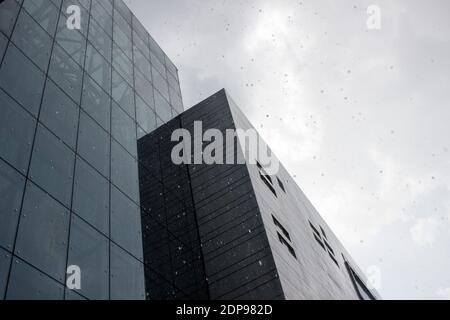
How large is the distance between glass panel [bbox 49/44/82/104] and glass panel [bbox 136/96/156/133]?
343cm

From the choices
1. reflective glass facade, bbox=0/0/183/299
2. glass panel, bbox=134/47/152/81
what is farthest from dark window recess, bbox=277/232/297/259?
glass panel, bbox=134/47/152/81

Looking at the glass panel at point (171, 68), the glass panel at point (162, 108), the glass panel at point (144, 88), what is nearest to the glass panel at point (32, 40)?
the glass panel at point (144, 88)

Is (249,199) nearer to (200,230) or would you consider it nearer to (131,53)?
(200,230)

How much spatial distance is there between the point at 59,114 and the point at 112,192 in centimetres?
260

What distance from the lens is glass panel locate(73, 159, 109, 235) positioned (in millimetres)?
10180

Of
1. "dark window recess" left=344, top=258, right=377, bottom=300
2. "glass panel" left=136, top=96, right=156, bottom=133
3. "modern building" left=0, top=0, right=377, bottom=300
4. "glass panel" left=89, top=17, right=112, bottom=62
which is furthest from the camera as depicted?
"dark window recess" left=344, top=258, right=377, bottom=300

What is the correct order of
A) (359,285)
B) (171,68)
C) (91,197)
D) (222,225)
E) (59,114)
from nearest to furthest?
(91,197) → (59,114) → (222,225) → (171,68) → (359,285)

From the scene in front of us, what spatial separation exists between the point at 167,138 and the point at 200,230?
16.0 feet

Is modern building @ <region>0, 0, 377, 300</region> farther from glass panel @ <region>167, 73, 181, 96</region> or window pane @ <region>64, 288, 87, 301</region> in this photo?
glass panel @ <region>167, 73, 181, 96</region>

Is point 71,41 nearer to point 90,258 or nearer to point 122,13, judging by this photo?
point 90,258

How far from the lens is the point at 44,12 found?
13.1 m

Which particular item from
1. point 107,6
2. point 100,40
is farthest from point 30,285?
point 107,6

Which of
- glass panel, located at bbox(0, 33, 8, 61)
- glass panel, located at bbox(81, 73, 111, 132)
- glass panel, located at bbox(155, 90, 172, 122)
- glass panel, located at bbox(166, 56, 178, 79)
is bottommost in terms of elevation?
glass panel, located at bbox(0, 33, 8, 61)
